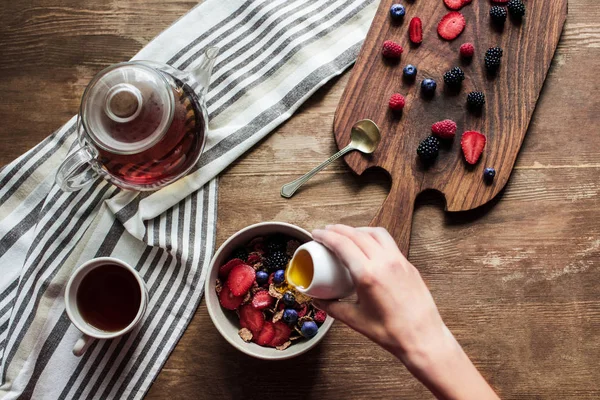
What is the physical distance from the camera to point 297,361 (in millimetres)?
1317

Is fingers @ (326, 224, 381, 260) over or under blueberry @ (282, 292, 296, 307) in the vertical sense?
over

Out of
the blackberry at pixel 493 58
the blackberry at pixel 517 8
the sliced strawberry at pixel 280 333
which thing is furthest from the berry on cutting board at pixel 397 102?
the sliced strawberry at pixel 280 333

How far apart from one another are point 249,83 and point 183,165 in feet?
0.89

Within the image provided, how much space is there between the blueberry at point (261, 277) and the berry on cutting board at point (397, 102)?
18.5 inches

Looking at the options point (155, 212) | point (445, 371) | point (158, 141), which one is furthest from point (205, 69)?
point (445, 371)

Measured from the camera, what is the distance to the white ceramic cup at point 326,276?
977 mm

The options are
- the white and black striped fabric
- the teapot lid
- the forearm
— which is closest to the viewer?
the forearm

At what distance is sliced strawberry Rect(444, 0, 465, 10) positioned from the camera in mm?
1352

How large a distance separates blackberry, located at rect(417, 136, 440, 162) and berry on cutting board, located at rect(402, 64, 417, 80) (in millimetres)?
151

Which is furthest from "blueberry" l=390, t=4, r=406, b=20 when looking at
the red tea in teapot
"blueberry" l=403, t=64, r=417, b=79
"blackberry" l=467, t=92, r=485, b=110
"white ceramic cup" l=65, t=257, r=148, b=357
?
"white ceramic cup" l=65, t=257, r=148, b=357

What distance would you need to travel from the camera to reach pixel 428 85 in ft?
4.30

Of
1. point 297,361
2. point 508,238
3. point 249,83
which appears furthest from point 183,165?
point 508,238

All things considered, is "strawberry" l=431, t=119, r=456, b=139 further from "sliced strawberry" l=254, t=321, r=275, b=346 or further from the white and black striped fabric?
"sliced strawberry" l=254, t=321, r=275, b=346

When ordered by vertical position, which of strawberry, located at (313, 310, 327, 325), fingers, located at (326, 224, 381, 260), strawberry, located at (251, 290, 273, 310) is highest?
fingers, located at (326, 224, 381, 260)
